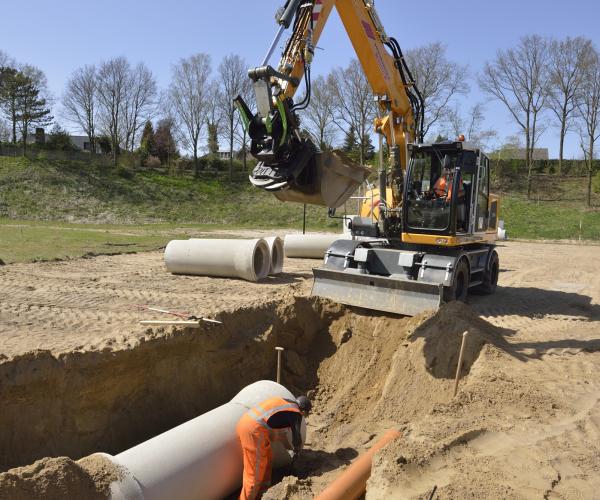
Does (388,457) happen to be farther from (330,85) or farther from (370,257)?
(330,85)

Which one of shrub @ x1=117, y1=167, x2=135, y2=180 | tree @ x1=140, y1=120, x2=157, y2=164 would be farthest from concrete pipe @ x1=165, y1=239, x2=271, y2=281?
tree @ x1=140, y1=120, x2=157, y2=164

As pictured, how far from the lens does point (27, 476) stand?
A: 419cm

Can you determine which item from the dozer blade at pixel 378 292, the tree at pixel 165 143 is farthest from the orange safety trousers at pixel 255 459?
the tree at pixel 165 143

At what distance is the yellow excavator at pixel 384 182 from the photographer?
696 centimetres

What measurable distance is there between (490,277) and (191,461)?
8.87 metres

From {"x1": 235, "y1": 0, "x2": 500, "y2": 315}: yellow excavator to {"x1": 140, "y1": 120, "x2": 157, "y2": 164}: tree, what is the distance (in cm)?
4083

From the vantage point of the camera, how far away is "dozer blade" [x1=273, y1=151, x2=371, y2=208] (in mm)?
7105

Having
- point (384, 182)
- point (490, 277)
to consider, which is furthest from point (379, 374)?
point (490, 277)

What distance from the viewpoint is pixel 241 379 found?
7.80m

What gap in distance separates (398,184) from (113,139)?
41215mm

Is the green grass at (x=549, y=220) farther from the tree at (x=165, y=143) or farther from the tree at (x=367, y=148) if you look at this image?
the tree at (x=165, y=143)

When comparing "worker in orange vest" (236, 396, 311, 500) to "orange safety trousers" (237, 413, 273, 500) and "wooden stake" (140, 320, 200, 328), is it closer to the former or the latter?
"orange safety trousers" (237, 413, 273, 500)

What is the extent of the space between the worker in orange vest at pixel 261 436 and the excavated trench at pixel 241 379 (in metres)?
0.35

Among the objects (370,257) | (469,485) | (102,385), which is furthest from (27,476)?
(370,257)
